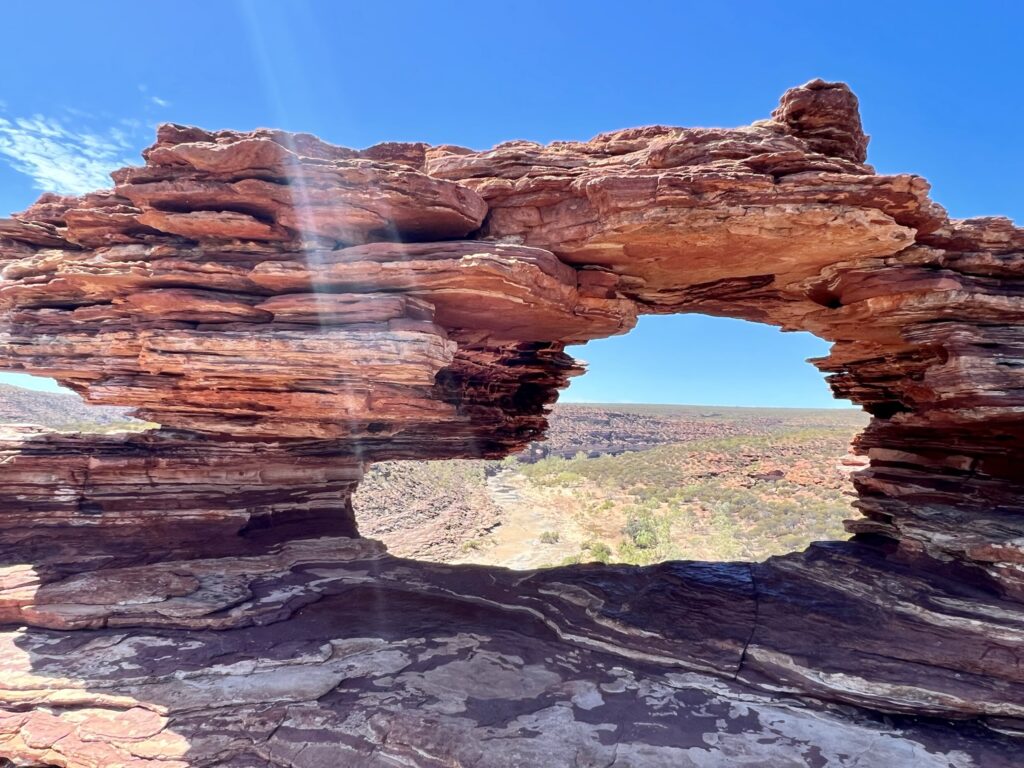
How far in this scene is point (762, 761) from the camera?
761 cm

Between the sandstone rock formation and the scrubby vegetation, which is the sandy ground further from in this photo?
the sandstone rock formation

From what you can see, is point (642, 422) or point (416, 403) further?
point (642, 422)

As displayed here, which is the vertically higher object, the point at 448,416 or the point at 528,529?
the point at 448,416

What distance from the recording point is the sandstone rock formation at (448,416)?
8547mm

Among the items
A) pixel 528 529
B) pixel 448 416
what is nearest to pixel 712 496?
pixel 528 529

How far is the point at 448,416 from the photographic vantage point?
13.5 metres

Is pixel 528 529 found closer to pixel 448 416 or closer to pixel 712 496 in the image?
pixel 712 496

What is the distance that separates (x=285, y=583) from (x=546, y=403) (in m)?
10.9

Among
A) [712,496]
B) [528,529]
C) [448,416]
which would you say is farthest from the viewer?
[712,496]

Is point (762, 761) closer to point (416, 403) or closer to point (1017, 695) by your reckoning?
point (1017, 695)

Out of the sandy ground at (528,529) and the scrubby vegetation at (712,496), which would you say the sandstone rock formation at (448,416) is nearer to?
the scrubby vegetation at (712,496)

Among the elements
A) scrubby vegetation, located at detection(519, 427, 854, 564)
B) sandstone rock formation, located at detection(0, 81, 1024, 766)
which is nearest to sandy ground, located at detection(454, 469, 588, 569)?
scrubby vegetation, located at detection(519, 427, 854, 564)

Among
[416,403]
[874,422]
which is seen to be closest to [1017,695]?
[874,422]

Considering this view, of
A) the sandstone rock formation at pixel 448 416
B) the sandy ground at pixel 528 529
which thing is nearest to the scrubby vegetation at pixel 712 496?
the sandy ground at pixel 528 529
